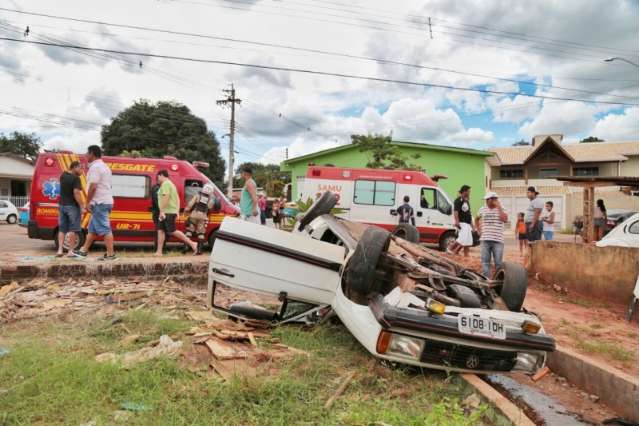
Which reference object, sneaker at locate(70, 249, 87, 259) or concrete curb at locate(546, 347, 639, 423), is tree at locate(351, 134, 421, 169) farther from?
concrete curb at locate(546, 347, 639, 423)

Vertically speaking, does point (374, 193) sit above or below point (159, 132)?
below

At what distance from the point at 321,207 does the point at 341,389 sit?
2.54 m

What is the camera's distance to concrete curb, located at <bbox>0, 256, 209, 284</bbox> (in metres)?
5.51

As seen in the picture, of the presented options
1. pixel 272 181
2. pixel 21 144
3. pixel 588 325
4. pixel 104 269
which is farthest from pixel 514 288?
pixel 21 144

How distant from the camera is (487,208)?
6711 millimetres

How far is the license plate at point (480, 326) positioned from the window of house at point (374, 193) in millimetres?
9941

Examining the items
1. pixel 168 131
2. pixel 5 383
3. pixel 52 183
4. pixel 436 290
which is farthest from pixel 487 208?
pixel 168 131

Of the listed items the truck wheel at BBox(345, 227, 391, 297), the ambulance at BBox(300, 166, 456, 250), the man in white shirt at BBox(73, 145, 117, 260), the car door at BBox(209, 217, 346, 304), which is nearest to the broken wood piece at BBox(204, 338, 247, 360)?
the car door at BBox(209, 217, 346, 304)

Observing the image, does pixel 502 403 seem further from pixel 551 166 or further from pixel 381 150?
→ pixel 551 166

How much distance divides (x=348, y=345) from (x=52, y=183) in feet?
25.8

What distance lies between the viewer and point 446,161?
88.2 ft

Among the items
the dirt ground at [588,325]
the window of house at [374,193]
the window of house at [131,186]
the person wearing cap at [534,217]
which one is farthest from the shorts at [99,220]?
the person wearing cap at [534,217]

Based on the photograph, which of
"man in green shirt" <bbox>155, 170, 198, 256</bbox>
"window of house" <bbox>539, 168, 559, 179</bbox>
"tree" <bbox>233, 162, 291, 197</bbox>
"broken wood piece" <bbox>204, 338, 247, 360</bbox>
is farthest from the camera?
"tree" <bbox>233, 162, 291, 197</bbox>

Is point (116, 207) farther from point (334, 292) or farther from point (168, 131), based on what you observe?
point (168, 131)
